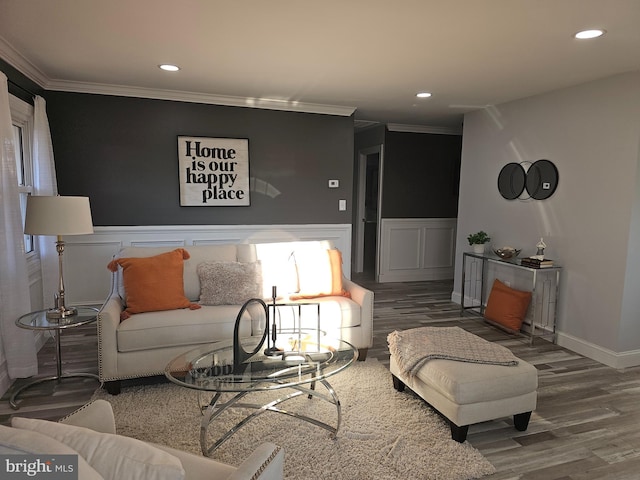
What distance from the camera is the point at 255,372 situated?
234 cm

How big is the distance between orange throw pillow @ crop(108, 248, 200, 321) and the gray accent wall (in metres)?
1.63

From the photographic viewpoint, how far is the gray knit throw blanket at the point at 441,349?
2.63 m

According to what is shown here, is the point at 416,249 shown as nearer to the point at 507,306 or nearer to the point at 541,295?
the point at 507,306

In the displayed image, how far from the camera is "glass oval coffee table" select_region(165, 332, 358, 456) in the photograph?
2213 mm

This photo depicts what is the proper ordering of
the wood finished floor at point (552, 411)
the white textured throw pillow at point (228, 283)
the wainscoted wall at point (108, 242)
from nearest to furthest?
the wood finished floor at point (552, 411), the white textured throw pillow at point (228, 283), the wainscoted wall at point (108, 242)

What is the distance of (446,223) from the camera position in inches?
275

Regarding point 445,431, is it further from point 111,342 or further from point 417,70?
point 417,70

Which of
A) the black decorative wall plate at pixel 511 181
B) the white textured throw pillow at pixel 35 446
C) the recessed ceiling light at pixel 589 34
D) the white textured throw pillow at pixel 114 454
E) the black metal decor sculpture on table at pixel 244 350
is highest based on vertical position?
the recessed ceiling light at pixel 589 34

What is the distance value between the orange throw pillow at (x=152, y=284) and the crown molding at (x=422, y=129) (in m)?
4.19

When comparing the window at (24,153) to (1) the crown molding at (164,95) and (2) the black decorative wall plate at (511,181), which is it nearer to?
(1) the crown molding at (164,95)

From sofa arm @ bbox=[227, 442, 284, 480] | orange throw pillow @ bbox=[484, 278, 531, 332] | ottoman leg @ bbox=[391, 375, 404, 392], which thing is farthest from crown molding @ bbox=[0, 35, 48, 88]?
orange throw pillow @ bbox=[484, 278, 531, 332]

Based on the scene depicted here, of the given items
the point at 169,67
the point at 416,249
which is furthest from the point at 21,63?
the point at 416,249

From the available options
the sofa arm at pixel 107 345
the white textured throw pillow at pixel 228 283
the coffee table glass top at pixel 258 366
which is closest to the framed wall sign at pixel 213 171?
the white textured throw pillow at pixel 228 283

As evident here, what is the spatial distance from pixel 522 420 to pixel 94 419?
2304mm
